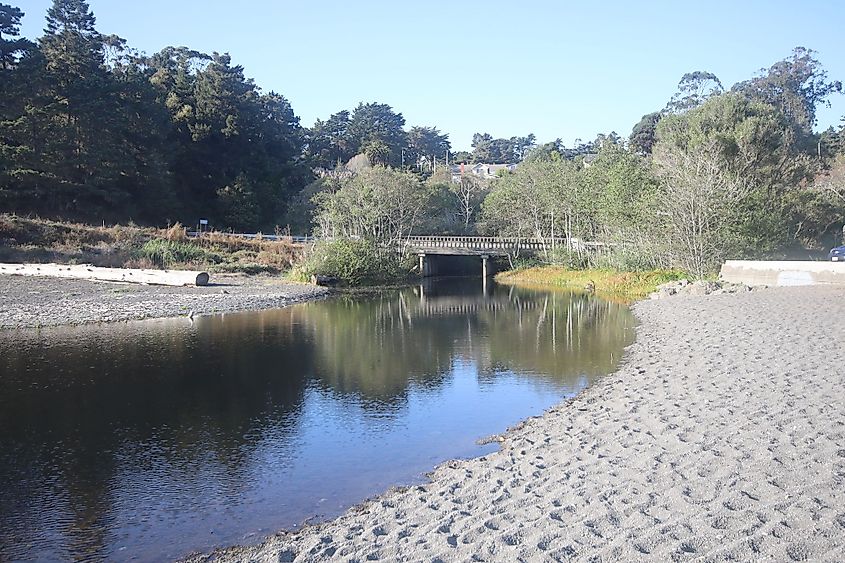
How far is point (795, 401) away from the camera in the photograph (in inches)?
381

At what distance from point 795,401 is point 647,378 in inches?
148

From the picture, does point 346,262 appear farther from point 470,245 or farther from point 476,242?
point 476,242

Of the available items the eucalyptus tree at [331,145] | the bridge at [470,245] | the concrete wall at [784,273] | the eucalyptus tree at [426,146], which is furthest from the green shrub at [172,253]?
the eucalyptus tree at [426,146]

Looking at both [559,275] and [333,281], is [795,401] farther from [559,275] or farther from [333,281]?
[559,275]

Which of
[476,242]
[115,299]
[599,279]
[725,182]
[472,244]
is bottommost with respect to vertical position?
[599,279]

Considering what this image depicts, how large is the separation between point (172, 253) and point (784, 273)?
3100 centimetres

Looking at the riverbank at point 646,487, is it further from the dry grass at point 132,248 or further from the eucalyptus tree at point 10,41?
the eucalyptus tree at point 10,41

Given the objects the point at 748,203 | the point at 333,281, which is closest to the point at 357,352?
the point at 333,281

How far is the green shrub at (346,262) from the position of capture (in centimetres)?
3903

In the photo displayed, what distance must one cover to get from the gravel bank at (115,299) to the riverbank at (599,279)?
50.6ft

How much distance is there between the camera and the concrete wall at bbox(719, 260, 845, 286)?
24.2 metres

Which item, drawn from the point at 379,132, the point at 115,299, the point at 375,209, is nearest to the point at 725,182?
the point at 375,209

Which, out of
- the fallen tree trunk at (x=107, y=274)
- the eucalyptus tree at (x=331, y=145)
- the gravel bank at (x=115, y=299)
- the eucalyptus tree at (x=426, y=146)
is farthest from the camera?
the eucalyptus tree at (x=426, y=146)

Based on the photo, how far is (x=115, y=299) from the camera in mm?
27297
